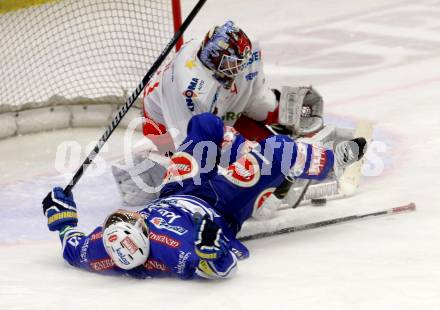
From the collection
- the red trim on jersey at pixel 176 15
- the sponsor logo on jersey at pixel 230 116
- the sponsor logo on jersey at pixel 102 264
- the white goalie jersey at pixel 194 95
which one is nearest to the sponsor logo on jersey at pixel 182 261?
the sponsor logo on jersey at pixel 102 264

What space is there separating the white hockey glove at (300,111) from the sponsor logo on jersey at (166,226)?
1.09m

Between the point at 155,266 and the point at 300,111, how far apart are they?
1.26m

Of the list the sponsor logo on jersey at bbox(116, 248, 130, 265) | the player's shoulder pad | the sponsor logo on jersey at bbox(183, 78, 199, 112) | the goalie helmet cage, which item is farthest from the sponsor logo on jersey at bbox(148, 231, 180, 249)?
the goalie helmet cage

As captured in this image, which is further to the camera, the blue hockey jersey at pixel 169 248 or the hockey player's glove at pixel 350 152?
the hockey player's glove at pixel 350 152

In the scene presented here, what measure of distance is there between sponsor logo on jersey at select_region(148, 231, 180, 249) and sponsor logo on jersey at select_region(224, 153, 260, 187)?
37 cm

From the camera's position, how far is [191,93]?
4.02 m

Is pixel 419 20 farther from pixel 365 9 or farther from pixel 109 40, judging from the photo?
pixel 109 40

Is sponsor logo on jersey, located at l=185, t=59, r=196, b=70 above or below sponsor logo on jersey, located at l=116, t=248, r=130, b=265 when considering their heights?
above

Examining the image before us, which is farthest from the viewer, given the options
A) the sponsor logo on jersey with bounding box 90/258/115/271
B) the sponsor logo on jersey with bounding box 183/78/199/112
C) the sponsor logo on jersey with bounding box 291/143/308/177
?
the sponsor logo on jersey with bounding box 183/78/199/112

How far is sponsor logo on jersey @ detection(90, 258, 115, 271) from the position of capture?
3381mm

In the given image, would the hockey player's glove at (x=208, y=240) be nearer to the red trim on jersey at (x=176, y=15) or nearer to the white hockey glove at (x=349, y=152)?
the white hockey glove at (x=349, y=152)

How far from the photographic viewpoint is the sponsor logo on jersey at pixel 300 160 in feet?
11.6

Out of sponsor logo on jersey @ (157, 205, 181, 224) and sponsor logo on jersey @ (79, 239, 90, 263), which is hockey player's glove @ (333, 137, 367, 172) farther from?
sponsor logo on jersey @ (79, 239, 90, 263)

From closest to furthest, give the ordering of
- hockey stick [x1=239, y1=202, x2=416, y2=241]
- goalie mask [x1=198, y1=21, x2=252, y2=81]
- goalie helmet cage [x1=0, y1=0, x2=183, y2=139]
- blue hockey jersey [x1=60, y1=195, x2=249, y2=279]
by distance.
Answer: blue hockey jersey [x1=60, y1=195, x2=249, y2=279]
hockey stick [x1=239, y1=202, x2=416, y2=241]
goalie mask [x1=198, y1=21, x2=252, y2=81]
goalie helmet cage [x1=0, y1=0, x2=183, y2=139]
